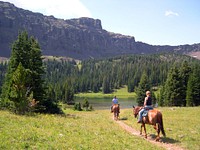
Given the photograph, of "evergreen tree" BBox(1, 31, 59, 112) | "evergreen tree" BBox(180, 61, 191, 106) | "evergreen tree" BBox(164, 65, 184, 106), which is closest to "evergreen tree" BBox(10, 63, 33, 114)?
"evergreen tree" BBox(1, 31, 59, 112)

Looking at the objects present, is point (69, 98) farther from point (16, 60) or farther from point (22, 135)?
point (22, 135)

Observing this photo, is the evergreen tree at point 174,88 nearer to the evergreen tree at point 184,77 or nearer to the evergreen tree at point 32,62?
the evergreen tree at point 184,77

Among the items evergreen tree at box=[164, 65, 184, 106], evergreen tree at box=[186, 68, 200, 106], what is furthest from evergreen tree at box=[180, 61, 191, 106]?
evergreen tree at box=[186, 68, 200, 106]

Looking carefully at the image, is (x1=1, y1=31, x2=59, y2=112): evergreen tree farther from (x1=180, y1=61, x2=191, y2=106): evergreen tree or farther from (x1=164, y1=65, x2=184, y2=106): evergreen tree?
(x1=180, y1=61, x2=191, y2=106): evergreen tree

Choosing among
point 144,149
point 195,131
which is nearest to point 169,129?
point 195,131

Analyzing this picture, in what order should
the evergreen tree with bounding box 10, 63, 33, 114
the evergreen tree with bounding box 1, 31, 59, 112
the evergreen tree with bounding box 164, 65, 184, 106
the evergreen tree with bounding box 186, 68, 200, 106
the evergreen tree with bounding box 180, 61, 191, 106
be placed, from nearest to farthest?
the evergreen tree with bounding box 10, 63, 33, 114, the evergreen tree with bounding box 1, 31, 59, 112, the evergreen tree with bounding box 186, 68, 200, 106, the evergreen tree with bounding box 164, 65, 184, 106, the evergreen tree with bounding box 180, 61, 191, 106

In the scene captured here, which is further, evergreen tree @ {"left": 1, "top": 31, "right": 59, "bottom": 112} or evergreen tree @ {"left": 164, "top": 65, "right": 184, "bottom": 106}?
evergreen tree @ {"left": 164, "top": 65, "right": 184, "bottom": 106}

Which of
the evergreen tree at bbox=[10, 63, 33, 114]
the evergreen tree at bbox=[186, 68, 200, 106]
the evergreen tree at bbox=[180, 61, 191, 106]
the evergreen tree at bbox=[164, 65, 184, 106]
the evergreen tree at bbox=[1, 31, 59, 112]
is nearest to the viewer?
the evergreen tree at bbox=[10, 63, 33, 114]

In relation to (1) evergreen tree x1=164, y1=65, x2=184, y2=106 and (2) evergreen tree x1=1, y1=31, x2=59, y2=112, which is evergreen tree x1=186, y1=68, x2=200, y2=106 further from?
(2) evergreen tree x1=1, y1=31, x2=59, y2=112

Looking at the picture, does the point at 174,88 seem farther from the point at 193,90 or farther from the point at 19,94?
the point at 19,94

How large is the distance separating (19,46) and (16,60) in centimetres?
252

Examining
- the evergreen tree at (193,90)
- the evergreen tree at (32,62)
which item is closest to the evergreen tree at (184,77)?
→ the evergreen tree at (193,90)

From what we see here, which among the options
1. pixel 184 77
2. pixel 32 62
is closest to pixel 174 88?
pixel 184 77

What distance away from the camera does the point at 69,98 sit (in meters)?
141
